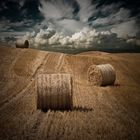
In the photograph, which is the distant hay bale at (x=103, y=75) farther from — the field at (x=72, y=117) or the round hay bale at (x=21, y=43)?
the round hay bale at (x=21, y=43)

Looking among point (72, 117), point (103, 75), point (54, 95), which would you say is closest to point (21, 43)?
point (103, 75)

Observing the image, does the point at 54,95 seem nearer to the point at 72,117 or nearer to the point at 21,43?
the point at 72,117

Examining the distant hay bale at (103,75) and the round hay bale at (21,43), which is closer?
the distant hay bale at (103,75)

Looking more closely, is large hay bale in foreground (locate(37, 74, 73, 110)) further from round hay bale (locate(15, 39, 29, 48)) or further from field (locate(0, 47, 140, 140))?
round hay bale (locate(15, 39, 29, 48))

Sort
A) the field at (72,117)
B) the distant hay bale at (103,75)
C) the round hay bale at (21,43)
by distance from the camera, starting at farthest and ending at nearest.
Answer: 1. the round hay bale at (21,43)
2. the distant hay bale at (103,75)
3. the field at (72,117)

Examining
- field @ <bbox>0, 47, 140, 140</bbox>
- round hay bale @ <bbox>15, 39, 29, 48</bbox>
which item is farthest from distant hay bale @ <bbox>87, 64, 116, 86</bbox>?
round hay bale @ <bbox>15, 39, 29, 48</bbox>

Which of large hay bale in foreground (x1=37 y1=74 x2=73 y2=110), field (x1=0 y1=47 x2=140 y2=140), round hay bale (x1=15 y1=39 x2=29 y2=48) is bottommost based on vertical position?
field (x1=0 y1=47 x2=140 y2=140)

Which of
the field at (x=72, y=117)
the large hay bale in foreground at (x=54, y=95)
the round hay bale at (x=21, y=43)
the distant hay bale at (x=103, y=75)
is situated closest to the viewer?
the field at (x=72, y=117)

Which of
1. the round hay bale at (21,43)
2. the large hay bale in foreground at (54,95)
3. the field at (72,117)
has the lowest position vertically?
the field at (72,117)

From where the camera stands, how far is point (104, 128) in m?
5.32

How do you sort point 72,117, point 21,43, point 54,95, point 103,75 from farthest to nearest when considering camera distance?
point 21,43
point 103,75
point 54,95
point 72,117

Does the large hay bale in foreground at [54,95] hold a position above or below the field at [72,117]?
above

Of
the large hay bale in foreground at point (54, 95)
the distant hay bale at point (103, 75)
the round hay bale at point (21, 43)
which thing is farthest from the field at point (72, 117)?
the round hay bale at point (21, 43)

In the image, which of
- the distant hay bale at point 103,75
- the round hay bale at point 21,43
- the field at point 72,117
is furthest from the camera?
Answer: the round hay bale at point 21,43
